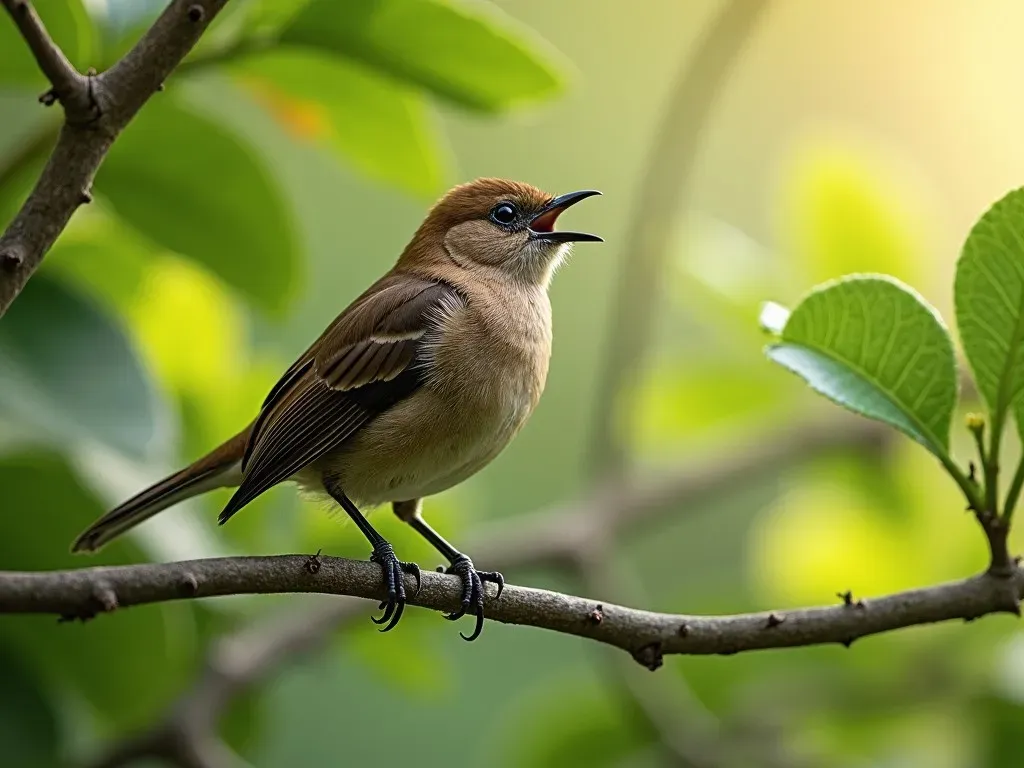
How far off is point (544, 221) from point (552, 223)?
37 mm

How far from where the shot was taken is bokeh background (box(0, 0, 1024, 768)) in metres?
2.36

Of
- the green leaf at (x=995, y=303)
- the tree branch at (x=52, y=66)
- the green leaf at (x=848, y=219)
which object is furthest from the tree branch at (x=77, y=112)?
the green leaf at (x=848, y=219)

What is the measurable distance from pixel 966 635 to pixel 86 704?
223 centimetres

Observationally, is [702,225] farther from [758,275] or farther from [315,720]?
[315,720]

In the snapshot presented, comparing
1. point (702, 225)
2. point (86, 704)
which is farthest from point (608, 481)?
point (86, 704)

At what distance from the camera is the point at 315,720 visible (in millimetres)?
5105

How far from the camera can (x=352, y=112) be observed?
8.34ft

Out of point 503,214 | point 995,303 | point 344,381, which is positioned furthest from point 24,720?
point 995,303

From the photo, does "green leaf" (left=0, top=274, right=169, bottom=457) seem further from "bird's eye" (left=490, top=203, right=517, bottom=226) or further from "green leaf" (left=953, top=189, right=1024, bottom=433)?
"green leaf" (left=953, top=189, right=1024, bottom=433)

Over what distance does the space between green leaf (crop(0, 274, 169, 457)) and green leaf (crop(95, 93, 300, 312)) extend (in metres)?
0.23

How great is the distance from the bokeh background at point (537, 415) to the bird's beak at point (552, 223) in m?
0.36

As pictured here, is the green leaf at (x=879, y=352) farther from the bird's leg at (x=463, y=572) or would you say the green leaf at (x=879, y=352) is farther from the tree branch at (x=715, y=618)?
the bird's leg at (x=463, y=572)

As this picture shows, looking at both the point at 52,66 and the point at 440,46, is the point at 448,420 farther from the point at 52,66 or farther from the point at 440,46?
the point at 52,66

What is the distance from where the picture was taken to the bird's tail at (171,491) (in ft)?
7.49
